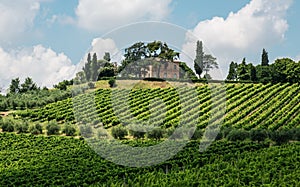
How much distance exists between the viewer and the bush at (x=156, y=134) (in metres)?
34.7

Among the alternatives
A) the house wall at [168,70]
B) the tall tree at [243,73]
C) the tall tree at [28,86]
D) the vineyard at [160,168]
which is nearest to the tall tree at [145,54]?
the house wall at [168,70]

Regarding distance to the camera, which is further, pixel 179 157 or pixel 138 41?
pixel 179 157

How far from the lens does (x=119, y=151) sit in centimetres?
2638

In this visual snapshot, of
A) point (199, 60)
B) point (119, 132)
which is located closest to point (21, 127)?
point (119, 132)

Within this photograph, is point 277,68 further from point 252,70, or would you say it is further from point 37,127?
point 37,127

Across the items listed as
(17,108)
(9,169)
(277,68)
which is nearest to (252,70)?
(277,68)

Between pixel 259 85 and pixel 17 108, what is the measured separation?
30.5 m

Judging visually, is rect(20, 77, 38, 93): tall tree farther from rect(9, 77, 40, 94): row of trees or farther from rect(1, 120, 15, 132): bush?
rect(1, 120, 15, 132): bush

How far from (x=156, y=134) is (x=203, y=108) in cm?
983

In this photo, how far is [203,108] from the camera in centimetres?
4306

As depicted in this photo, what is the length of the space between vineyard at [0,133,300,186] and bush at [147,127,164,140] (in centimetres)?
249

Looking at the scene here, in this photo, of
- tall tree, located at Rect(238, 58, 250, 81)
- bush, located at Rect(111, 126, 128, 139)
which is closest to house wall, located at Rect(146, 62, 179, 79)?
bush, located at Rect(111, 126, 128, 139)

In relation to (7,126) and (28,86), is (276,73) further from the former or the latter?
(28,86)

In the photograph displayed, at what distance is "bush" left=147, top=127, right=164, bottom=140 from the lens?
114 feet
